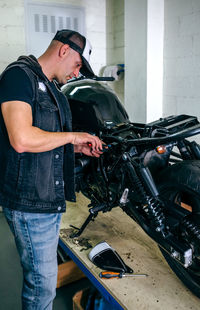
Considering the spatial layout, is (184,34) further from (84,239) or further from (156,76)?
(84,239)

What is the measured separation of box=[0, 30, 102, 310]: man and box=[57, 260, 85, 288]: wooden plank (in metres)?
0.58

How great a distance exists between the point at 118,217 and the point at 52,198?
1014mm

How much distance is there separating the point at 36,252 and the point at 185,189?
715 mm

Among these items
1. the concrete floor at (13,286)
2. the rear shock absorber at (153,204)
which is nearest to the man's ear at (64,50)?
the rear shock absorber at (153,204)

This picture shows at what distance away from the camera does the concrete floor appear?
1.78m

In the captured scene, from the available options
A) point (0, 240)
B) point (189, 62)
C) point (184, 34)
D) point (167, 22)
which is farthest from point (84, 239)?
Answer: point (167, 22)

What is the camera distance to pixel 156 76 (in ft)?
9.74

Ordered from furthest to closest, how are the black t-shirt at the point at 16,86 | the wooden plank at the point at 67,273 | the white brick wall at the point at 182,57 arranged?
the white brick wall at the point at 182,57 → the wooden plank at the point at 67,273 → the black t-shirt at the point at 16,86

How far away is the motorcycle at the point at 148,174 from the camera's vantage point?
124cm

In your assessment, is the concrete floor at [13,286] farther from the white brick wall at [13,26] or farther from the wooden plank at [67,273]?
the white brick wall at [13,26]

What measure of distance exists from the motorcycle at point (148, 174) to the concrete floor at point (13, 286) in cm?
64

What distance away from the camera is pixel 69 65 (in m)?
1.29

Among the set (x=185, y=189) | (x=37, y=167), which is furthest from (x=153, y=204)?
(x=37, y=167)

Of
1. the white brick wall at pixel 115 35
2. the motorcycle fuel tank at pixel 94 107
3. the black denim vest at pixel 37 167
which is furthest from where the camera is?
the white brick wall at pixel 115 35
